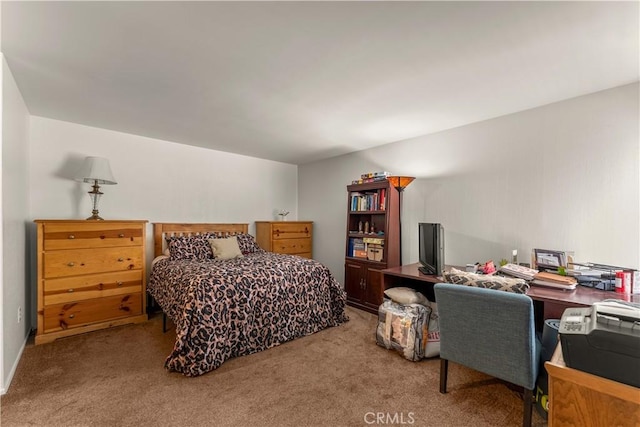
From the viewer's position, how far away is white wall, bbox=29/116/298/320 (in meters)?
3.12

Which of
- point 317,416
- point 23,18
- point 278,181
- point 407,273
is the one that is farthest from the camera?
point 278,181

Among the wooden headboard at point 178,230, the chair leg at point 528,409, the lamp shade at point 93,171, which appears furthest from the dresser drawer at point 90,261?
the chair leg at point 528,409

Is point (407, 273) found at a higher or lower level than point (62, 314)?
higher

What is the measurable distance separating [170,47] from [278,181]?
3413mm

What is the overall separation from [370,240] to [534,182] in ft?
6.02

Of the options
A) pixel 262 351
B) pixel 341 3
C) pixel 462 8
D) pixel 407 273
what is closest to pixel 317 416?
pixel 262 351

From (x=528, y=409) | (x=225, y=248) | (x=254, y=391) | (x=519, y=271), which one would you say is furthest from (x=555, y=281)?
(x=225, y=248)

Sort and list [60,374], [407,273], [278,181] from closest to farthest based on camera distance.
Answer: [60,374], [407,273], [278,181]

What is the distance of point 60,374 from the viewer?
2.14 metres

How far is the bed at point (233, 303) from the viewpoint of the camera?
2.22m

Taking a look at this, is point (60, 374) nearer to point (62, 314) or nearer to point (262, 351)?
point (62, 314)

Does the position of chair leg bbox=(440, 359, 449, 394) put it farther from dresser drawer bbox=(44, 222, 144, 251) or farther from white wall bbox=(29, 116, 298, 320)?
white wall bbox=(29, 116, 298, 320)

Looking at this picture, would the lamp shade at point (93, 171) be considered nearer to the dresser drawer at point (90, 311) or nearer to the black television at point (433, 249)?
the dresser drawer at point (90, 311)

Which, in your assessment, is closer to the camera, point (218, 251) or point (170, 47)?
point (170, 47)
